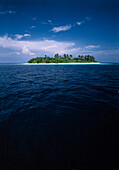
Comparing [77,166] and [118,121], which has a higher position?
[118,121]

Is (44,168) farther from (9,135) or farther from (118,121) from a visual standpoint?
(118,121)

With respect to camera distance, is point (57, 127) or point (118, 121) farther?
point (118, 121)

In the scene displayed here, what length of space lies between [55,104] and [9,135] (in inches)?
176

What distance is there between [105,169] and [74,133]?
75.2 inches

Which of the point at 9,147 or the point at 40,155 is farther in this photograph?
the point at 9,147

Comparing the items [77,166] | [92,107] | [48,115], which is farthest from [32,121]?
Answer: [92,107]

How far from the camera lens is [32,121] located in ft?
18.6

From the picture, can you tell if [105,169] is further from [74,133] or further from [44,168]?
[44,168]

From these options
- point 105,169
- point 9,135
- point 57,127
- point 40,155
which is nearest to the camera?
point 105,169

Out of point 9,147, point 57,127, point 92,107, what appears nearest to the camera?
point 9,147

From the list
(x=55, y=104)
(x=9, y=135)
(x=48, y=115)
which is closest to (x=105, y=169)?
(x=48, y=115)

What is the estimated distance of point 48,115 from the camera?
251 inches

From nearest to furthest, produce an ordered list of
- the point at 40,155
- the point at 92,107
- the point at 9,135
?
the point at 40,155, the point at 9,135, the point at 92,107

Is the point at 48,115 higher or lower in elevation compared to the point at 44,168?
higher
